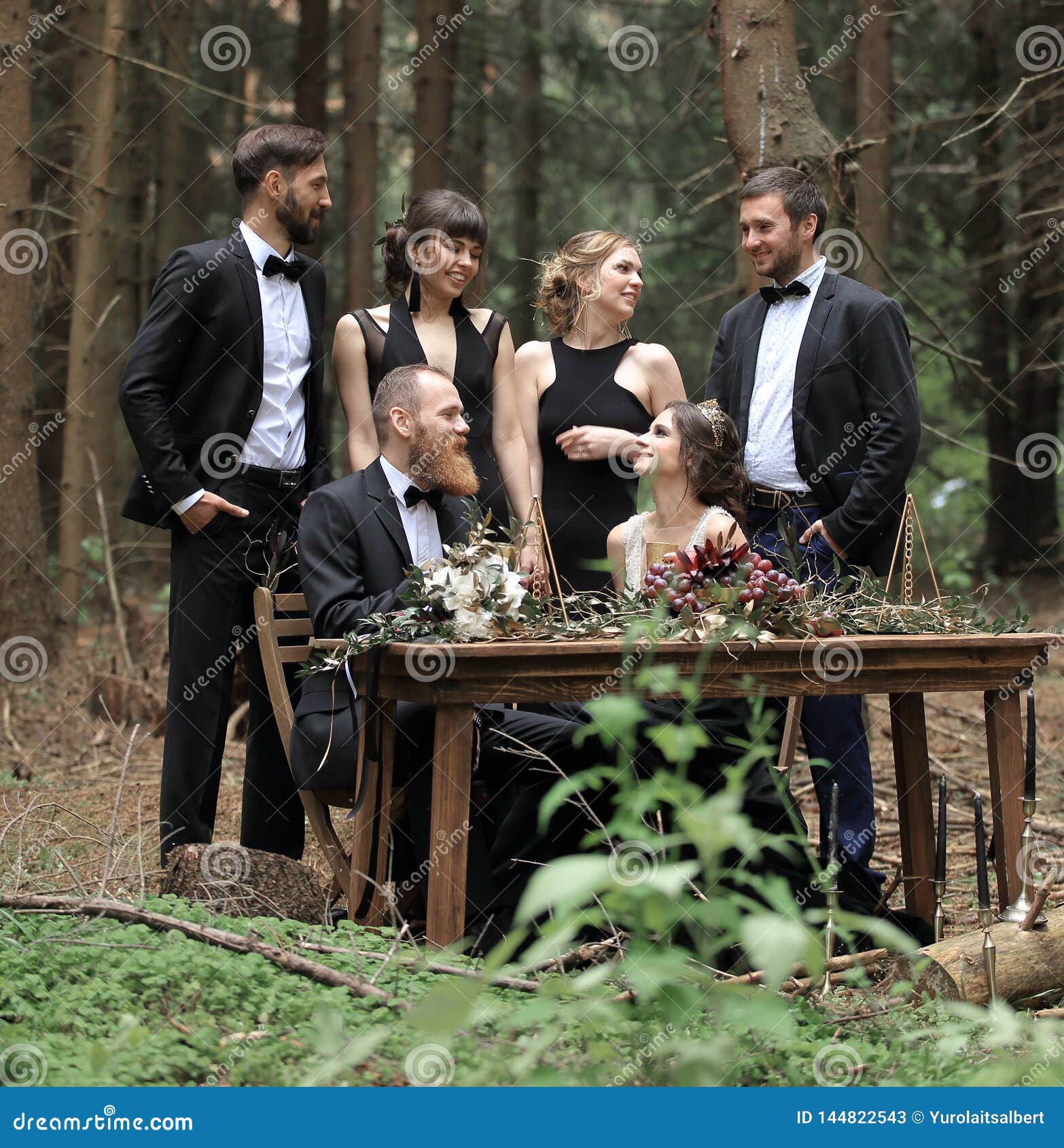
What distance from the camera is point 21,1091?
8.70 feet

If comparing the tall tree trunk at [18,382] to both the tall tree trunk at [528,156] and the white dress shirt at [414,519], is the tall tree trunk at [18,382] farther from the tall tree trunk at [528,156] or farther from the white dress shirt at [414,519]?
the tall tree trunk at [528,156]

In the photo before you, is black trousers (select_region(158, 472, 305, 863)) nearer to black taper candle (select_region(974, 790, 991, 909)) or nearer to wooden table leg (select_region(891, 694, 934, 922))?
wooden table leg (select_region(891, 694, 934, 922))

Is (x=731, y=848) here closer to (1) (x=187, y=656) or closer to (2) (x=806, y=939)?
(1) (x=187, y=656)

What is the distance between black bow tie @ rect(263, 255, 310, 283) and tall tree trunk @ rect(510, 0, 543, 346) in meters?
10.1

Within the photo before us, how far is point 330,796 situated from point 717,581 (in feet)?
4.74

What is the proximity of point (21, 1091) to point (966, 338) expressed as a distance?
1355 centimetres

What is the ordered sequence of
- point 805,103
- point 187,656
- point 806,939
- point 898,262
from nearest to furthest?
point 806,939 < point 187,656 < point 805,103 < point 898,262

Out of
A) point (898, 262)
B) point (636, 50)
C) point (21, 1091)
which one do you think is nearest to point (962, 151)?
point (898, 262)

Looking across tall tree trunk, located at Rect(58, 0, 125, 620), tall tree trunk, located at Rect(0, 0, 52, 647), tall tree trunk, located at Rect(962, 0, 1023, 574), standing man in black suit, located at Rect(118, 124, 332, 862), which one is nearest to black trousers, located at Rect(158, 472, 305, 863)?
standing man in black suit, located at Rect(118, 124, 332, 862)

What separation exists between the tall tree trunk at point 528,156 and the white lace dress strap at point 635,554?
10.3m

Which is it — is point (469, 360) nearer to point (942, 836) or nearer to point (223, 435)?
point (223, 435)

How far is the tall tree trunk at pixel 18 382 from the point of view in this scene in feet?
26.1

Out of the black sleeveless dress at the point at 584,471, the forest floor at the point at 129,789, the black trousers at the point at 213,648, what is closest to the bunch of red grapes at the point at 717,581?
the forest floor at the point at 129,789

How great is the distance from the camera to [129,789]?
714cm
